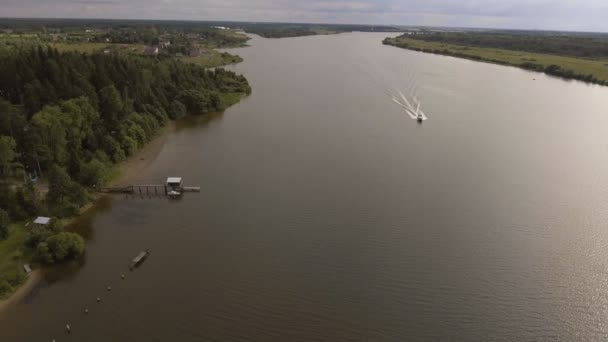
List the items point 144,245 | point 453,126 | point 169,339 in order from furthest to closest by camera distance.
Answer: point 453,126 < point 144,245 < point 169,339

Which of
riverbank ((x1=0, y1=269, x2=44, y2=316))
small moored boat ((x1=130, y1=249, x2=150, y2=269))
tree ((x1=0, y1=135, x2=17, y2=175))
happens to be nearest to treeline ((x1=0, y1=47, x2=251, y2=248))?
tree ((x1=0, y1=135, x2=17, y2=175))

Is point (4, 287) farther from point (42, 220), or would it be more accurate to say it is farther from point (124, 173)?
point (124, 173)

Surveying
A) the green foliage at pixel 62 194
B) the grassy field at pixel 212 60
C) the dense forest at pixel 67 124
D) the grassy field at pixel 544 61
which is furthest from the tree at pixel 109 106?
the grassy field at pixel 544 61

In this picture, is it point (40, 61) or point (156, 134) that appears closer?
point (40, 61)

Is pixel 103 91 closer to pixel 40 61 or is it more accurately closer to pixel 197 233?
pixel 40 61

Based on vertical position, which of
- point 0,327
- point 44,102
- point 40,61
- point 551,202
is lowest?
point 0,327

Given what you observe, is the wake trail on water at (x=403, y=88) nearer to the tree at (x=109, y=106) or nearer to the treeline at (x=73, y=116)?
the treeline at (x=73, y=116)

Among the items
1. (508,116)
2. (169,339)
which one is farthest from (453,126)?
(169,339)
